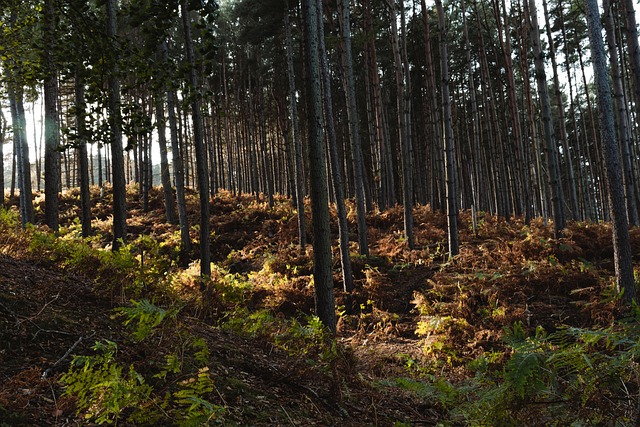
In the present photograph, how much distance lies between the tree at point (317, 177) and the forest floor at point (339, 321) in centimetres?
48

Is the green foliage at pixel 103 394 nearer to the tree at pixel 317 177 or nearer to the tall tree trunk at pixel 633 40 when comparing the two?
the tree at pixel 317 177

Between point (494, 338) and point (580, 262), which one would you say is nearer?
point (494, 338)

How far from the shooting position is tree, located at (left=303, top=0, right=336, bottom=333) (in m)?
5.77

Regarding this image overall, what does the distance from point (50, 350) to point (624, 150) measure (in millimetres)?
13652

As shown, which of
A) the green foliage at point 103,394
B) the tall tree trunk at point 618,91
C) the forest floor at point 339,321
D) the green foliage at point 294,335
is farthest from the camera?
the tall tree trunk at point 618,91

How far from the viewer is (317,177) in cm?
590

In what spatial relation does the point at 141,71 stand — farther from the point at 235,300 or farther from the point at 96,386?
the point at 235,300

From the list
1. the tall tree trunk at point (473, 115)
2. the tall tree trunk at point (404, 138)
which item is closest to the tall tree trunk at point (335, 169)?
the tall tree trunk at point (404, 138)

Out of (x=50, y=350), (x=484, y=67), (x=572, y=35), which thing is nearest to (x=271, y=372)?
(x=50, y=350)

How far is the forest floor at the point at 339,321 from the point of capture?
317 cm

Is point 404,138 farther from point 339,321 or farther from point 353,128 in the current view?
point 339,321

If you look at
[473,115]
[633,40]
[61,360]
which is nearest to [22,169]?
[61,360]

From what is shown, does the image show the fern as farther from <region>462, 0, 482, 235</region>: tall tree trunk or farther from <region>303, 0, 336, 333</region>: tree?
<region>462, 0, 482, 235</region>: tall tree trunk

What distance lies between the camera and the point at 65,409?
2.56 meters
